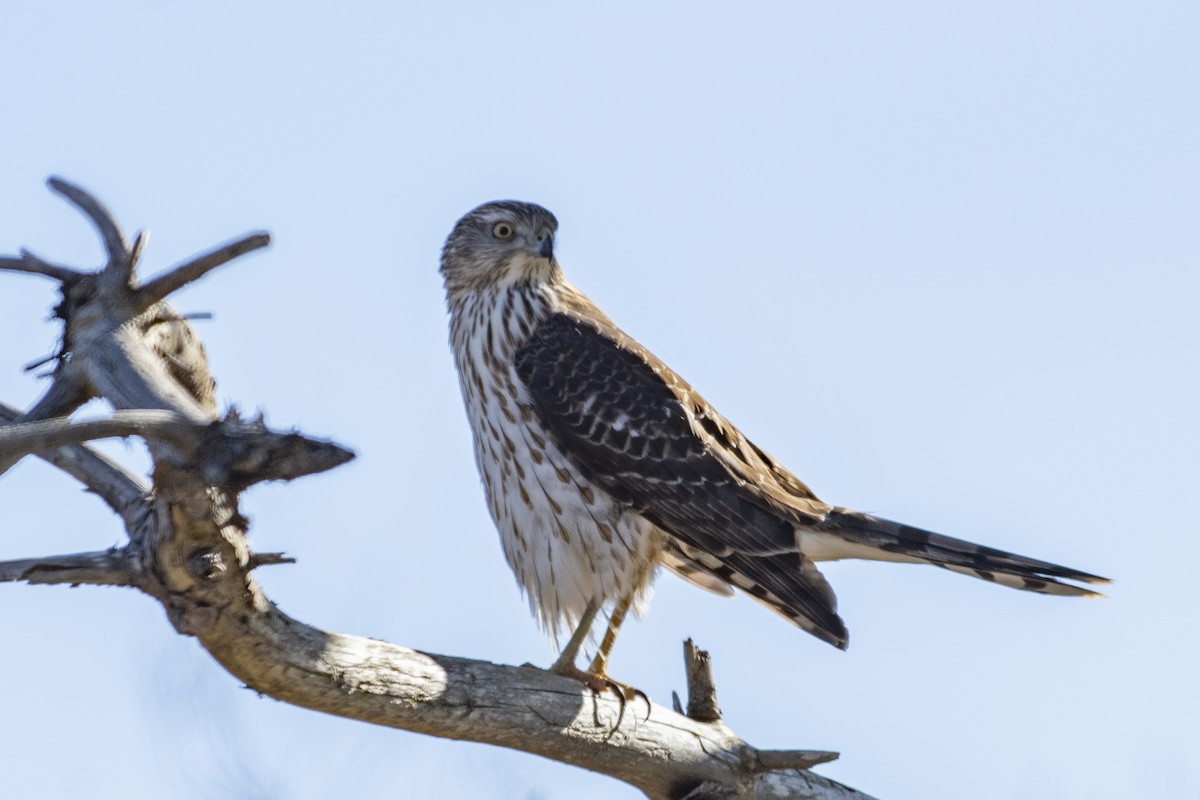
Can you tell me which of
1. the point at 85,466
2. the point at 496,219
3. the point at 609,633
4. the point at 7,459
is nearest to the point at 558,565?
the point at 609,633

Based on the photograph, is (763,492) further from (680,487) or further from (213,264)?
(213,264)

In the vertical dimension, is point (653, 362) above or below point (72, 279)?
above

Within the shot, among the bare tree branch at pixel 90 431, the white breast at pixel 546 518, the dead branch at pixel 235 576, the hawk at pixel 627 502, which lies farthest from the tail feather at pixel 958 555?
the bare tree branch at pixel 90 431

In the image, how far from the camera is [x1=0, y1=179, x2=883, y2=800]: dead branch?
3.39 meters

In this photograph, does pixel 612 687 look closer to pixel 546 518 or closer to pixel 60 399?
pixel 546 518

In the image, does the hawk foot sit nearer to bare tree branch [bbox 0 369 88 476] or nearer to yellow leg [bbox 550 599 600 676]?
yellow leg [bbox 550 599 600 676]

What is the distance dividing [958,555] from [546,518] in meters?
1.74

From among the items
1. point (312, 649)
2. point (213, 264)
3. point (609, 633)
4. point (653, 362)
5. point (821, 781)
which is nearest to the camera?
point (213, 264)

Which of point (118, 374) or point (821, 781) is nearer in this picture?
point (118, 374)

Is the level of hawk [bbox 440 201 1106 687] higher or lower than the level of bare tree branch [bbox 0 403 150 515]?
higher

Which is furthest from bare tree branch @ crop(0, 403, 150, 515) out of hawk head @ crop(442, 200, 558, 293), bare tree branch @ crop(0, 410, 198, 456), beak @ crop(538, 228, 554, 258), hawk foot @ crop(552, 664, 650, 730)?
beak @ crop(538, 228, 554, 258)

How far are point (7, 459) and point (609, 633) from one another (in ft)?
11.1

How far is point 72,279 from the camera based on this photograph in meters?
4.45

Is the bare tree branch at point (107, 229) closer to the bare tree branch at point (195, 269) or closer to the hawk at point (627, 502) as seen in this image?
the bare tree branch at point (195, 269)
